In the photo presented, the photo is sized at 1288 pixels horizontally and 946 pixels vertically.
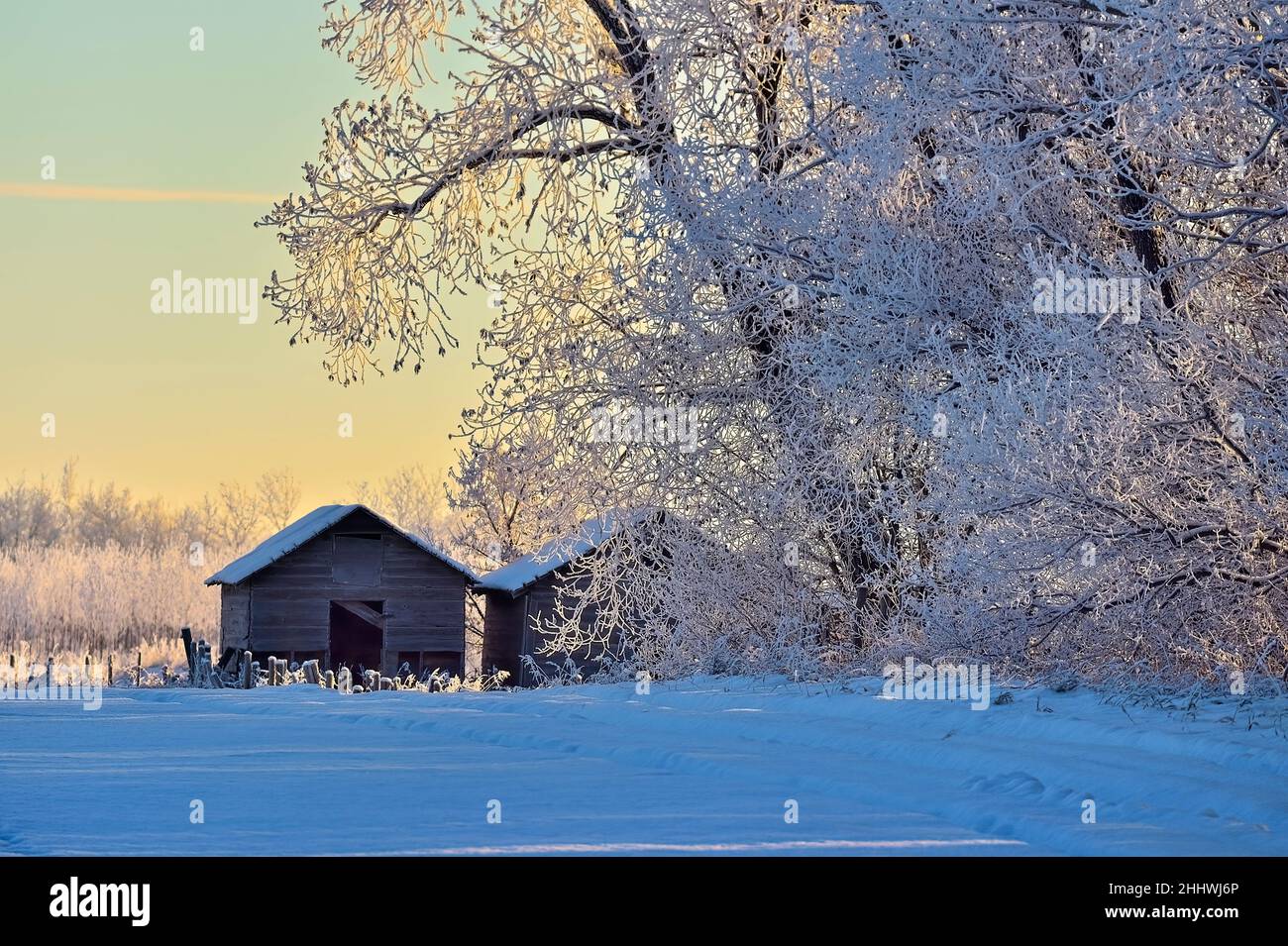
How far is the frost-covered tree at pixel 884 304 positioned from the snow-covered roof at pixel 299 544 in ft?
66.0

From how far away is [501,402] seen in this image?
16.2m

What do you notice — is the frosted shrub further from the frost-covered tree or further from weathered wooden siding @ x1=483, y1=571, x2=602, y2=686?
the frost-covered tree

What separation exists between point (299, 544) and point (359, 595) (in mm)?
2220

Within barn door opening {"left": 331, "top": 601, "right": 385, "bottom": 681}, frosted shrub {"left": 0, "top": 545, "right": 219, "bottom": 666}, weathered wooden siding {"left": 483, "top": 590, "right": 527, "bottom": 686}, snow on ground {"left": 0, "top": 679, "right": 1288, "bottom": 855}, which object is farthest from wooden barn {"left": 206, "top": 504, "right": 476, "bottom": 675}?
snow on ground {"left": 0, "top": 679, "right": 1288, "bottom": 855}

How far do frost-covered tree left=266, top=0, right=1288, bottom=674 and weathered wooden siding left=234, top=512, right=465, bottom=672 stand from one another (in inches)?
824

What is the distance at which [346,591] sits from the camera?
3903 cm

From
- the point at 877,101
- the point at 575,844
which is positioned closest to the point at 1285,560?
the point at 877,101

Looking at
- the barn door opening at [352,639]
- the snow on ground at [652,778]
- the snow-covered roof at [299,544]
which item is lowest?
the barn door opening at [352,639]

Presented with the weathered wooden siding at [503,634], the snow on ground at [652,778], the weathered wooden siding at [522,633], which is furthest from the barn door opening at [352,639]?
the snow on ground at [652,778]

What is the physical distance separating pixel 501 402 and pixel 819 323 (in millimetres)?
3325

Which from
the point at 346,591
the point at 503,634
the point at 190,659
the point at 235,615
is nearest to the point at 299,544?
the point at 346,591

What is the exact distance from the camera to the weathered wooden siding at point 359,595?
38000 mm

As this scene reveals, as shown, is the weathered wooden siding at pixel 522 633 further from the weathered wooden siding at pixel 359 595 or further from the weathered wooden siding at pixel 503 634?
the weathered wooden siding at pixel 359 595

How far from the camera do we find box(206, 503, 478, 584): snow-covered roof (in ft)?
123
